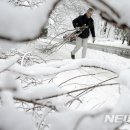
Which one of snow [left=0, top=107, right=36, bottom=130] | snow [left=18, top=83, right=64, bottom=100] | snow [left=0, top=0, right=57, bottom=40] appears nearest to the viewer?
snow [left=0, top=0, right=57, bottom=40]

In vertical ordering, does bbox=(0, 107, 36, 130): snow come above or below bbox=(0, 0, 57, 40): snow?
below

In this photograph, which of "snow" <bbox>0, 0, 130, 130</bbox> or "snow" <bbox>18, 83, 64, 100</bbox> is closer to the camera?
"snow" <bbox>0, 0, 130, 130</bbox>

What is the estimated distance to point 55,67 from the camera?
1101mm

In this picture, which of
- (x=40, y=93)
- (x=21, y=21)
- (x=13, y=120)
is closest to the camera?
(x=21, y=21)

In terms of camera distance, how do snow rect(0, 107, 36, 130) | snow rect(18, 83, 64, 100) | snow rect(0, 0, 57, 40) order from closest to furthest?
snow rect(0, 0, 57, 40) < snow rect(0, 107, 36, 130) < snow rect(18, 83, 64, 100)

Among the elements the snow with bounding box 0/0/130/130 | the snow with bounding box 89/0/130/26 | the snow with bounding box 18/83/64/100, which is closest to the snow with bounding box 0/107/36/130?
the snow with bounding box 0/0/130/130

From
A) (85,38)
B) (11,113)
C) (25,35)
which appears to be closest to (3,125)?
(11,113)

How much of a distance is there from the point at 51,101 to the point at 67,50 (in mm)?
11560

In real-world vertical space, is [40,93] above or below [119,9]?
below

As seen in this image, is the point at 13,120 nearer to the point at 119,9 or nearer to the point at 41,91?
the point at 41,91

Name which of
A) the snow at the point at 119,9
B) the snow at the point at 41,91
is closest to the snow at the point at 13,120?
the snow at the point at 41,91

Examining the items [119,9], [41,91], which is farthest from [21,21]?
[41,91]

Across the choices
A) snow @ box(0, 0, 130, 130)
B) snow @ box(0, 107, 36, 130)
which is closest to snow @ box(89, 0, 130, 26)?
snow @ box(0, 0, 130, 130)

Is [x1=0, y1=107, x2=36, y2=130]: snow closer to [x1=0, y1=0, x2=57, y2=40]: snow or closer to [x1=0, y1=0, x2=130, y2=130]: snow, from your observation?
[x1=0, y1=0, x2=130, y2=130]: snow
